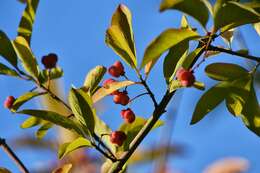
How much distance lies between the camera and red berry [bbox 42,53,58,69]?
125cm

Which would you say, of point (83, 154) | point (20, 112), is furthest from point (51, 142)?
point (20, 112)

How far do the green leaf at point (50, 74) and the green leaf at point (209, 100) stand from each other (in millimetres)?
349

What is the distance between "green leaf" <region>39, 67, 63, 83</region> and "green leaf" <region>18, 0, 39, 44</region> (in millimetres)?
76

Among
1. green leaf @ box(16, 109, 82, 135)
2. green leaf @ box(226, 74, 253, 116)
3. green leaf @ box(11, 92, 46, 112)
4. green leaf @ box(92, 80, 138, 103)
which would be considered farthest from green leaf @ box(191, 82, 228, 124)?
green leaf @ box(11, 92, 46, 112)

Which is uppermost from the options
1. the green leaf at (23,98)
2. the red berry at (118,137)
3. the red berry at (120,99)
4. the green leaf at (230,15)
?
the green leaf at (230,15)

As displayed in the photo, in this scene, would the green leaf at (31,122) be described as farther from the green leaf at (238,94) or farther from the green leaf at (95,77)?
the green leaf at (238,94)

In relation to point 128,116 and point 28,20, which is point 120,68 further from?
point 28,20

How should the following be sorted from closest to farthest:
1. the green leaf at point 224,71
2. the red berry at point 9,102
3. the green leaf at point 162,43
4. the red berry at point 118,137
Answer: the green leaf at point 162,43
the green leaf at point 224,71
the red berry at point 118,137
the red berry at point 9,102

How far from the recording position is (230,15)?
883 millimetres

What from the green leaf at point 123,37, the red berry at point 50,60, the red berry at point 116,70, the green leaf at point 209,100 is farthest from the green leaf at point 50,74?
the green leaf at point 209,100

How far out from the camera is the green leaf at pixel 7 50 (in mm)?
1188

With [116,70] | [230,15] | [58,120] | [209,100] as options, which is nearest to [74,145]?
[58,120]

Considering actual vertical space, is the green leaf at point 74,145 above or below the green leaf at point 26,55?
below

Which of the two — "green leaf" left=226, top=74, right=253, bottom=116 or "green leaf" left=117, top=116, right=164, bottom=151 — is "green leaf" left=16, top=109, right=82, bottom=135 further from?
"green leaf" left=226, top=74, right=253, bottom=116
